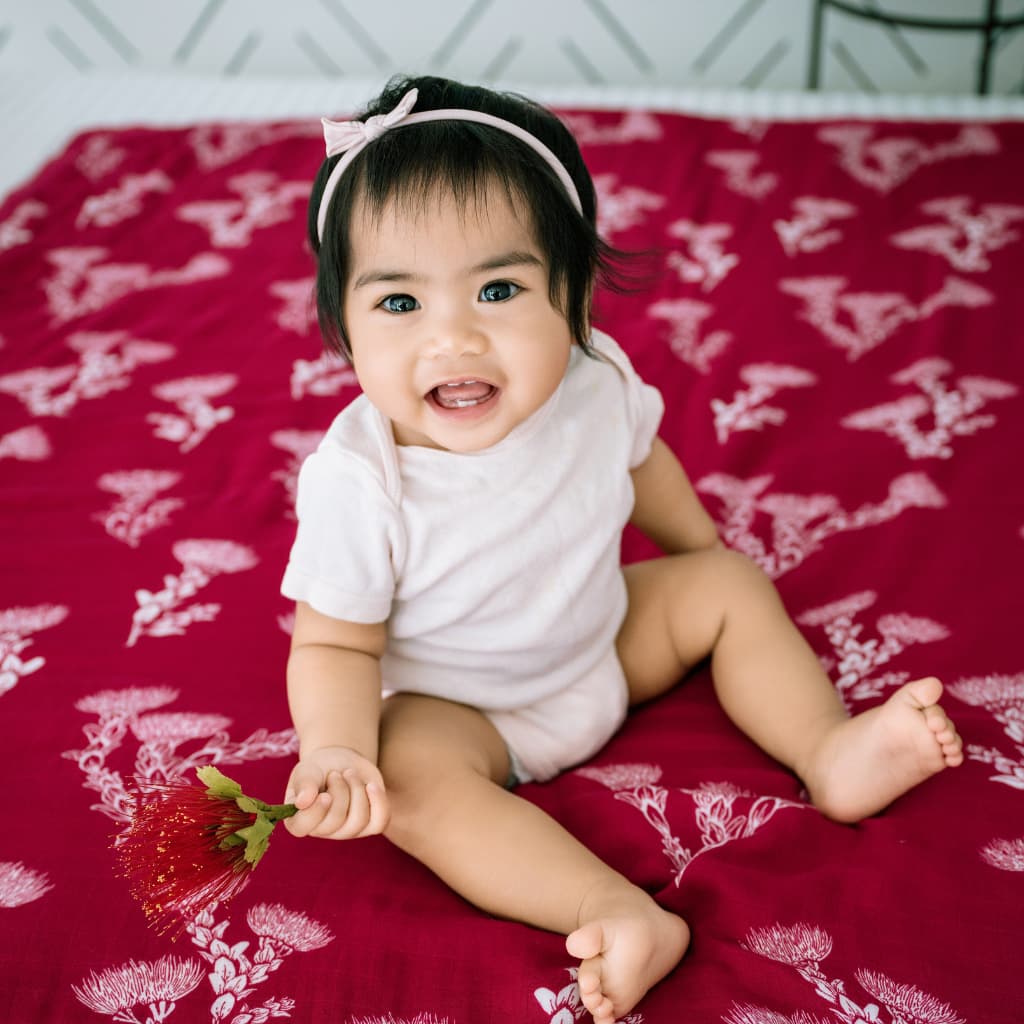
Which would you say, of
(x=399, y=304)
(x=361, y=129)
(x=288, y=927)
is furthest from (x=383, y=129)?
(x=288, y=927)

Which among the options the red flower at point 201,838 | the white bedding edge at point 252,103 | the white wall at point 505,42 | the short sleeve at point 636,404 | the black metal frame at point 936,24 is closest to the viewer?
the red flower at point 201,838

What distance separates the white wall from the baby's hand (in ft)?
7.87

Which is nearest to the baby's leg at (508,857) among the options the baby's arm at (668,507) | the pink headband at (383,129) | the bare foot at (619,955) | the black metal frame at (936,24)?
the bare foot at (619,955)

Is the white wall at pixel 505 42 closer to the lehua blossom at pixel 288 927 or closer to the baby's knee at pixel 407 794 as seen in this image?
the baby's knee at pixel 407 794

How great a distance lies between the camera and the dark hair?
778 mm

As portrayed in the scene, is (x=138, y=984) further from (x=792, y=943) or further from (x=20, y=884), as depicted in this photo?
(x=792, y=943)

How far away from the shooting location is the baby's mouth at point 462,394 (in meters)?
0.81

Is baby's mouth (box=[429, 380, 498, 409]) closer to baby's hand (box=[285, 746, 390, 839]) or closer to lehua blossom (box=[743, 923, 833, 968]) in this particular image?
baby's hand (box=[285, 746, 390, 839])

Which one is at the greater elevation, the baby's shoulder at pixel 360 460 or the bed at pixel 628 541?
the baby's shoulder at pixel 360 460

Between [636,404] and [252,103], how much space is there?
68.3 inches

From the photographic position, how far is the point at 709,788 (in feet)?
2.90

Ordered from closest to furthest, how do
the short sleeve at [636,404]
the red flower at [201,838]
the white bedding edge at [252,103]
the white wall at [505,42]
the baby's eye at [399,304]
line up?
the red flower at [201,838]
the baby's eye at [399,304]
the short sleeve at [636,404]
the white bedding edge at [252,103]
the white wall at [505,42]

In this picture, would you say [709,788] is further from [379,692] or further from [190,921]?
[190,921]

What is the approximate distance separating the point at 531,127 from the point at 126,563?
662 mm
